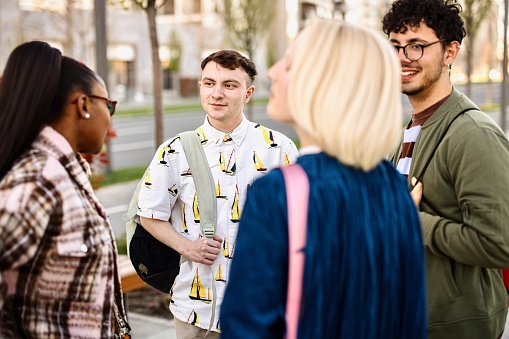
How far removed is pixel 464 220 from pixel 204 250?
3.60 ft

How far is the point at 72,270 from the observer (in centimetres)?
186

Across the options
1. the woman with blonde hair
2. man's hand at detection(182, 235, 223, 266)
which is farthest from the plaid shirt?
man's hand at detection(182, 235, 223, 266)

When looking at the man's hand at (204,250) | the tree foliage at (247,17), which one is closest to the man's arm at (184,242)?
the man's hand at (204,250)

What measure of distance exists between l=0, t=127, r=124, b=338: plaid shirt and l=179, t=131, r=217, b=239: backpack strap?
92 cm

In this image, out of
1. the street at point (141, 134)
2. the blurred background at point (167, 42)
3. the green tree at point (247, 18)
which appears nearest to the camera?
the blurred background at point (167, 42)

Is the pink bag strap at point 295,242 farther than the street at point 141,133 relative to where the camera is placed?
No

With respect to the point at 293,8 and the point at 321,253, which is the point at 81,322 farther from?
the point at 293,8

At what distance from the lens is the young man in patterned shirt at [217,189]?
285 centimetres

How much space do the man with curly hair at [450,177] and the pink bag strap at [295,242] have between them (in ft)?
3.00

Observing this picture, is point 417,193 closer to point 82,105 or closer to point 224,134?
point 224,134

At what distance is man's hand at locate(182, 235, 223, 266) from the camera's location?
9.14 feet

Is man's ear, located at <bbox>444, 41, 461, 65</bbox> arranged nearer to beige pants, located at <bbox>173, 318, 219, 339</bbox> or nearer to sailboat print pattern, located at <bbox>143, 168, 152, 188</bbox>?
sailboat print pattern, located at <bbox>143, 168, 152, 188</bbox>

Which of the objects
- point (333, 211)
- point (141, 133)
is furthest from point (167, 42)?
point (333, 211)

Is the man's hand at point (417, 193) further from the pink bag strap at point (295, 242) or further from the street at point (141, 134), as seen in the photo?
the street at point (141, 134)
